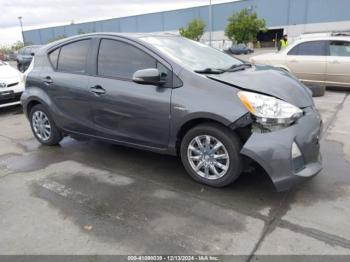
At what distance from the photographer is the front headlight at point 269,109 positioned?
312cm

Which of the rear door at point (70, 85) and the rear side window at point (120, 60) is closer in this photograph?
the rear side window at point (120, 60)

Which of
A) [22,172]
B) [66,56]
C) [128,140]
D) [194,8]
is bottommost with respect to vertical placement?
[22,172]

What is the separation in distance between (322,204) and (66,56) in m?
3.81

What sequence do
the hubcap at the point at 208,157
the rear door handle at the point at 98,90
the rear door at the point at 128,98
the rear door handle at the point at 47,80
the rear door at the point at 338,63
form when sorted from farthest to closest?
the rear door at the point at 338,63
the rear door handle at the point at 47,80
the rear door handle at the point at 98,90
the rear door at the point at 128,98
the hubcap at the point at 208,157

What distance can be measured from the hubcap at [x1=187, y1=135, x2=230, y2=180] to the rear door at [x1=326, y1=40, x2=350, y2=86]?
23.0ft

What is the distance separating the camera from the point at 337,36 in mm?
9055

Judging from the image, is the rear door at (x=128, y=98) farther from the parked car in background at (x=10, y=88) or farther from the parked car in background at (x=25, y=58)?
the parked car in background at (x=25, y=58)

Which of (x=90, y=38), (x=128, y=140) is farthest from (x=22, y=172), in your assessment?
(x=90, y=38)

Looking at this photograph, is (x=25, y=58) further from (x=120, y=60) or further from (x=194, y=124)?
(x=194, y=124)

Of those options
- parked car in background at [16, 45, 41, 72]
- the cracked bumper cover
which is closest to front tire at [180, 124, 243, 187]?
the cracked bumper cover

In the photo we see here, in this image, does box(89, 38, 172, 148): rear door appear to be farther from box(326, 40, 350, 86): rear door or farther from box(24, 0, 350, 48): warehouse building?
box(24, 0, 350, 48): warehouse building

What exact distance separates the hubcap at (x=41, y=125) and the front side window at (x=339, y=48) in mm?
7708

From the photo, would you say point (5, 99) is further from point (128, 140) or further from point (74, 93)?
point (128, 140)

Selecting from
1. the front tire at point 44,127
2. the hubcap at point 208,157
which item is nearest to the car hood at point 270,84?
the hubcap at point 208,157
